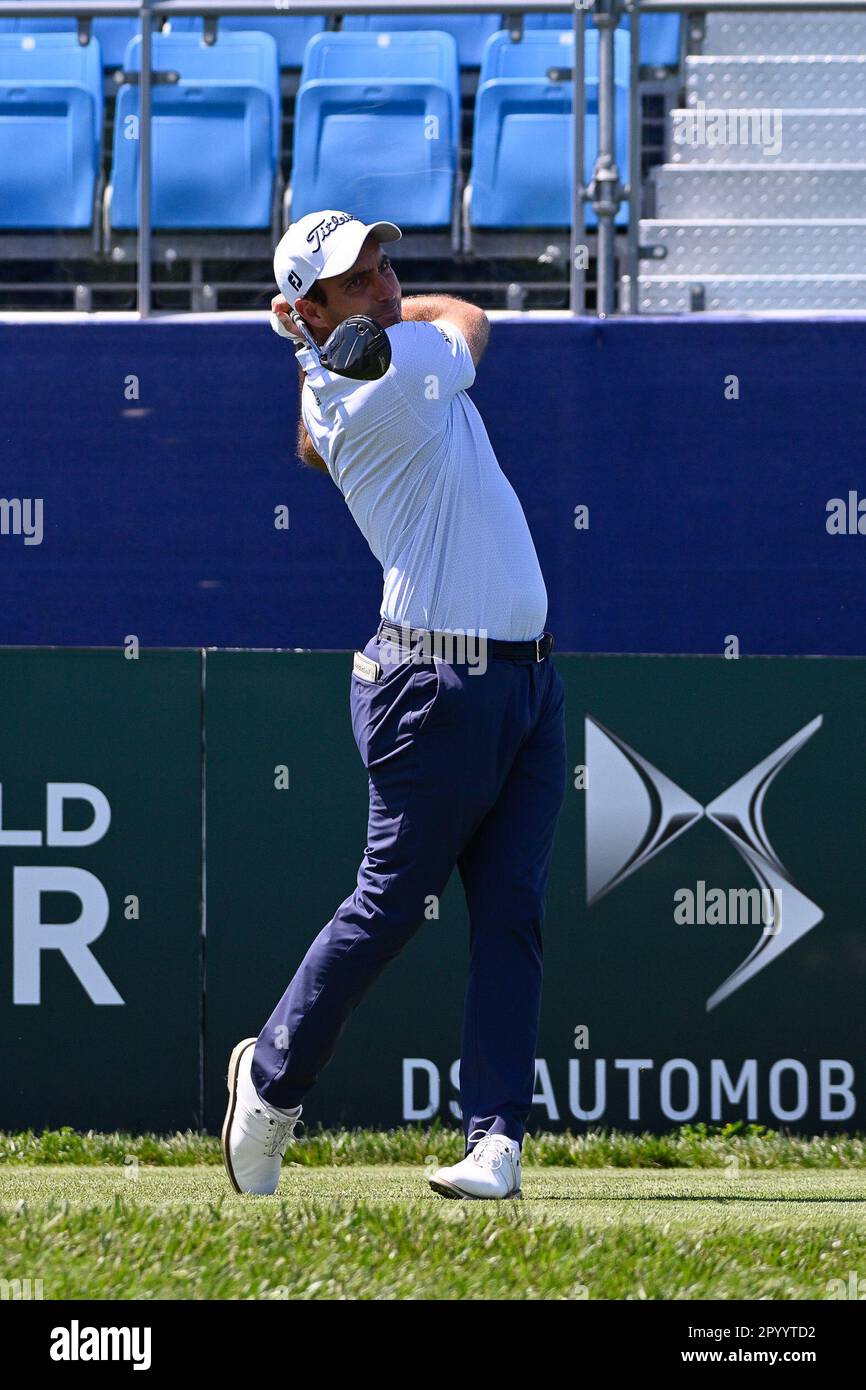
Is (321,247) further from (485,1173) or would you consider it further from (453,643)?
(485,1173)

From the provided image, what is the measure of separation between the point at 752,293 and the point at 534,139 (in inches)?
32.6

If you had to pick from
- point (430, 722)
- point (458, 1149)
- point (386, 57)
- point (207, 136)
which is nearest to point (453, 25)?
point (386, 57)

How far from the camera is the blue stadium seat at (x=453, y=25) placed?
597 centimetres

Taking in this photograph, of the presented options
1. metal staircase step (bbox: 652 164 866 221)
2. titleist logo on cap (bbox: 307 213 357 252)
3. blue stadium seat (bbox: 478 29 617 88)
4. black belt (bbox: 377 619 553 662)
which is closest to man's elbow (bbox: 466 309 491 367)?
titleist logo on cap (bbox: 307 213 357 252)

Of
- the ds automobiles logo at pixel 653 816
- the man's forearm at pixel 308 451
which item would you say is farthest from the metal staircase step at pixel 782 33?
the man's forearm at pixel 308 451

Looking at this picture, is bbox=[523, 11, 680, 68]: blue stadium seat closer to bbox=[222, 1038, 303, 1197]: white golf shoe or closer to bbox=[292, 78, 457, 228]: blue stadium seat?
bbox=[292, 78, 457, 228]: blue stadium seat

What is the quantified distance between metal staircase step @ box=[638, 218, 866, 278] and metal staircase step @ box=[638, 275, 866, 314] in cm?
3

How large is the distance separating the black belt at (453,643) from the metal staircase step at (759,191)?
2.84 meters

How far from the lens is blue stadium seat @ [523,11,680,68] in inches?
229

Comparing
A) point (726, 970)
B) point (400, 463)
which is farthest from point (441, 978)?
point (400, 463)

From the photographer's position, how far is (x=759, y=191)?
20.1ft
